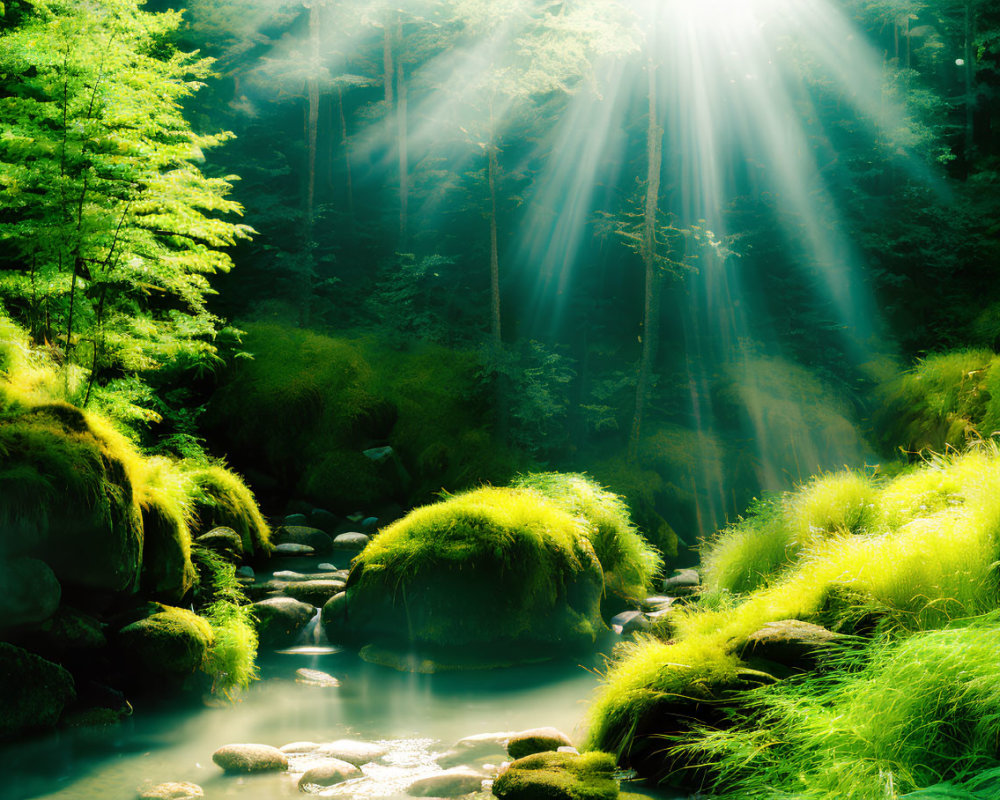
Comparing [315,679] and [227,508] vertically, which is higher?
[227,508]

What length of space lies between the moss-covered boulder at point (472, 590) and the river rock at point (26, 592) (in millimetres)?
2757

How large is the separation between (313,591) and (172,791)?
144 inches

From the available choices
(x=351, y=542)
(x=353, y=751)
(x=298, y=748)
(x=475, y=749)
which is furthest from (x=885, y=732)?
(x=351, y=542)

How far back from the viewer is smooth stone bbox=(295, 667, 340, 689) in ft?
18.7

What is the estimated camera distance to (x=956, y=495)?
15.6ft

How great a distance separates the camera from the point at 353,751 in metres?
4.30

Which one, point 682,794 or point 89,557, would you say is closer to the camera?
point 682,794

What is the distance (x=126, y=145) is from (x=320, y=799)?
5827 mm

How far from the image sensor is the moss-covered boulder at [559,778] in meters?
3.27

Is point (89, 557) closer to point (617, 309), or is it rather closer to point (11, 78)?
point (11, 78)

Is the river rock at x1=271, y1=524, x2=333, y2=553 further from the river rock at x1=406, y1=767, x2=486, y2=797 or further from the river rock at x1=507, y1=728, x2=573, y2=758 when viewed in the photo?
the river rock at x1=406, y1=767, x2=486, y2=797

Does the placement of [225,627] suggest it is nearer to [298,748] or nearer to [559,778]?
[298,748]

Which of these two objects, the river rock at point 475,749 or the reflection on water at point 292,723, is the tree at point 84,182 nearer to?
the reflection on water at point 292,723

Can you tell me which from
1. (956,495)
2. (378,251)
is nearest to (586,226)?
(378,251)
